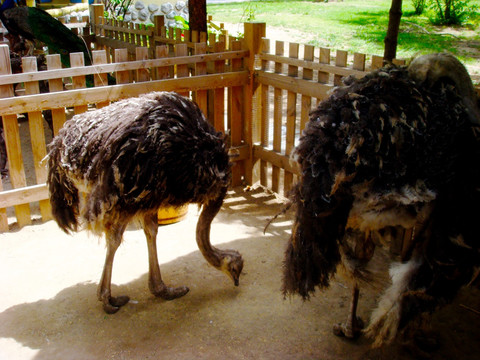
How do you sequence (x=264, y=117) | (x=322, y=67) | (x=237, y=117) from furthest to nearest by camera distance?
(x=237, y=117)
(x=264, y=117)
(x=322, y=67)

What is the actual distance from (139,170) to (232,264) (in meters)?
1.16

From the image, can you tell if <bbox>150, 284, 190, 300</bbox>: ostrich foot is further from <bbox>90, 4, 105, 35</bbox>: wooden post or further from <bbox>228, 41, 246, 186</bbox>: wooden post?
<bbox>90, 4, 105, 35</bbox>: wooden post

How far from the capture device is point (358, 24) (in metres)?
15.9

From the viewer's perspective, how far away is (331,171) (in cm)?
283

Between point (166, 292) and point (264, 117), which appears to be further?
point (264, 117)

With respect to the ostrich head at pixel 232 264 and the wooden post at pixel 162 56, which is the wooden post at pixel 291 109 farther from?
the ostrich head at pixel 232 264

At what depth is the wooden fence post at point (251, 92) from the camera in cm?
604

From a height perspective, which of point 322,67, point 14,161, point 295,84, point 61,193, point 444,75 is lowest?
point 14,161

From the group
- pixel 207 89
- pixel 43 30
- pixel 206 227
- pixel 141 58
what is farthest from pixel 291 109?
pixel 43 30

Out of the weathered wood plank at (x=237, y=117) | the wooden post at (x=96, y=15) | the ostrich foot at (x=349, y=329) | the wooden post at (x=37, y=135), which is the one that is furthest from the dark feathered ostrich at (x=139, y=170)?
the wooden post at (x=96, y=15)

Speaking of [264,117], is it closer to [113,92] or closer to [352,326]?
[113,92]

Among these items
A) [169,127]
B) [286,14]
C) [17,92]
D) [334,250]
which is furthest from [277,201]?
[286,14]

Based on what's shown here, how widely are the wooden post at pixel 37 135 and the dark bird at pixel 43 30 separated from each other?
2701mm

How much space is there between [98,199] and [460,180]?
93.8 inches
